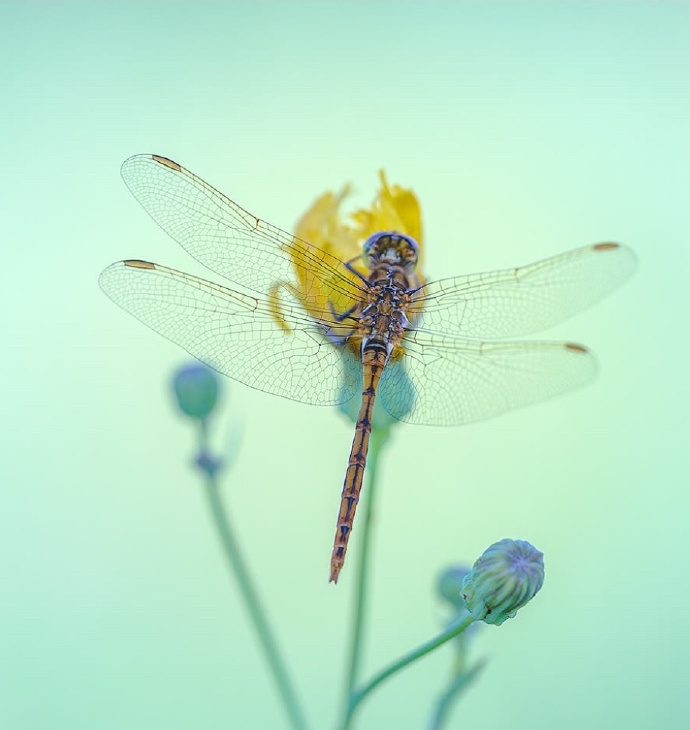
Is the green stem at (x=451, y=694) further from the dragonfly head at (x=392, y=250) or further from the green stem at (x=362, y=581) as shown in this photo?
the dragonfly head at (x=392, y=250)

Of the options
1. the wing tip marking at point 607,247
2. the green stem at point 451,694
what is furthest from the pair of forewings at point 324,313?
the green stem at point 451,694

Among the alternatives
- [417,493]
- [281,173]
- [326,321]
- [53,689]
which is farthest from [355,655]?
[281,173]

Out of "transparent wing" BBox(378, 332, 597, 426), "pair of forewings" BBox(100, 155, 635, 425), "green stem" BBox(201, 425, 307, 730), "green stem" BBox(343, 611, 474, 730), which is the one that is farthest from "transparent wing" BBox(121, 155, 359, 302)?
"green stem" BBox(343, 611, 474, 730)

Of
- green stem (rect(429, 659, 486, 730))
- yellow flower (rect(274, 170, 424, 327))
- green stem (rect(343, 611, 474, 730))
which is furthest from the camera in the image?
yellow flower (rect(274, 170, 424, 327))

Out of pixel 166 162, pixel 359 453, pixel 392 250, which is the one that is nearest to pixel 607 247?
pixel 392 250

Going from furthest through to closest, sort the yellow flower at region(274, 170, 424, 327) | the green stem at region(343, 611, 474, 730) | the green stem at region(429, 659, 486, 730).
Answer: the yellow flower at region(274, 170, 424, 327) < the green stem at region(429, 659, 486, 730) < the green stem at region(343, 611, 474, 730)

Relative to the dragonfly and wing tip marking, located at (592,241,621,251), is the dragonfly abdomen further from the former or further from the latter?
wing tip marking, located at (592,241,621,251)
